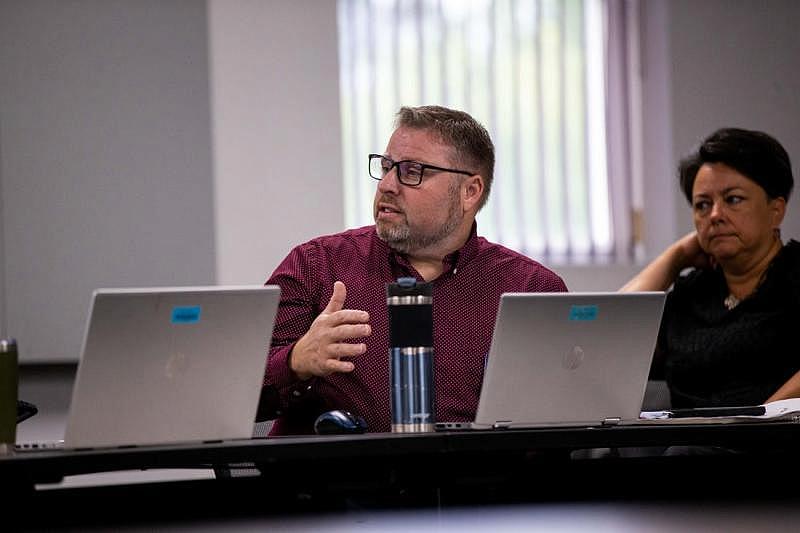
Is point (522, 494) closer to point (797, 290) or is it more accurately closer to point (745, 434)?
point (745, 434)

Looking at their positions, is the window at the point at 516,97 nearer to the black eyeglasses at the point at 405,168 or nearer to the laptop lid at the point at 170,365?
the black eyeglasses at the point at 405,168

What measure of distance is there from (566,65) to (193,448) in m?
3.56

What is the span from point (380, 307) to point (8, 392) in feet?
3.44

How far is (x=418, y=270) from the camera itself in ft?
9.08

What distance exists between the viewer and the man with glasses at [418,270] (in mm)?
2570

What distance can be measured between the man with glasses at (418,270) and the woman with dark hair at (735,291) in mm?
538

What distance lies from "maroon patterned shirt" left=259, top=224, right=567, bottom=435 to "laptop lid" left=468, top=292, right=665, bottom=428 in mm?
632

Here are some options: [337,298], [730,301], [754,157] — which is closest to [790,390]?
[730,301]

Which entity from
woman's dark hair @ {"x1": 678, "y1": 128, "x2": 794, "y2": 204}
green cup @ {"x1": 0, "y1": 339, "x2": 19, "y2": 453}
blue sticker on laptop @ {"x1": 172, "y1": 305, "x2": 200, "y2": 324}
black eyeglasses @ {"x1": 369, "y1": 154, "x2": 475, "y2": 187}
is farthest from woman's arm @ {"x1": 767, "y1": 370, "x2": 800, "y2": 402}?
green cup @ {"x1": 0, "y1": 339, "x2": 19, "y2": 453}

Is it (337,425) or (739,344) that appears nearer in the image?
(337,425)

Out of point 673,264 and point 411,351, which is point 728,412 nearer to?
point 411,351

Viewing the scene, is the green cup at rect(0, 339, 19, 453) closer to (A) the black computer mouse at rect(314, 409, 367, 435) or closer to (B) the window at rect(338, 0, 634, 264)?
(A) the black computer mouse at rect(314, 409, 367, 435)

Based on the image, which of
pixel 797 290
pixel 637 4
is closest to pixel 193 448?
pixel 797 290

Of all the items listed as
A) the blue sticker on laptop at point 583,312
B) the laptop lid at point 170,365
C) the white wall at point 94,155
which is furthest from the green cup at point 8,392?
the white wall at point 94,155
